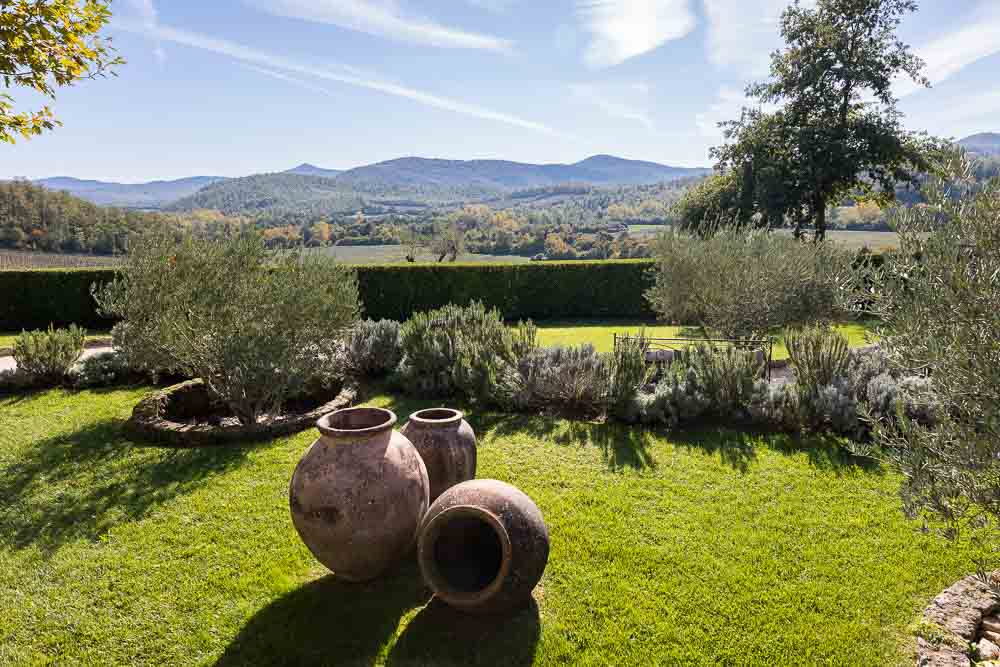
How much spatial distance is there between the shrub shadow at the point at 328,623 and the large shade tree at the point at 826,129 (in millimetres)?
21998

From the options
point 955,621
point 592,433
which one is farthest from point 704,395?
point 955,621

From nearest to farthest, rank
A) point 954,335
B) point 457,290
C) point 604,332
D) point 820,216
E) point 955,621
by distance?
point 954,335
point 955,621
point 604,332
point 457,290
point 820,216

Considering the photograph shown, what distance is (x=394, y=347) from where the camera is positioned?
34.0 ft

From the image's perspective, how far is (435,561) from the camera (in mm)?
3941

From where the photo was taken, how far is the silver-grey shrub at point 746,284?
1043 cm

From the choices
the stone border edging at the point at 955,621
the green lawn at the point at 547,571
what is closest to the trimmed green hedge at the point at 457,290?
the green lawn at the point at 547,571

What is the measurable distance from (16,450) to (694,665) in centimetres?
820

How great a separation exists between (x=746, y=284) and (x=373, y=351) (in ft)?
22.8

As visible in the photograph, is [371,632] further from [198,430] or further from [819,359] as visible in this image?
[819,359]

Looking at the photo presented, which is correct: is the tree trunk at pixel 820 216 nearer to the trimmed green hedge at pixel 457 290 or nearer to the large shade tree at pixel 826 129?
the large shade tree at pixel 826 129

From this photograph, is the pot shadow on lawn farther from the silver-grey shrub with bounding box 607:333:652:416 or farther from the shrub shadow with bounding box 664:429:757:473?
the silver-grey shrub with bounding box 607:333:652:416

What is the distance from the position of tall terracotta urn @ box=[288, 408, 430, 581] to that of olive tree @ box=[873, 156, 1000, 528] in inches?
121

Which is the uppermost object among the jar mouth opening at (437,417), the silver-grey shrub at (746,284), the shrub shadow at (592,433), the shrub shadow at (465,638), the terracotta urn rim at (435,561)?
the silver-grey shrub at (746,284)

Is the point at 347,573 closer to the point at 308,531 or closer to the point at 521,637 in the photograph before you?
the point at 308,531
